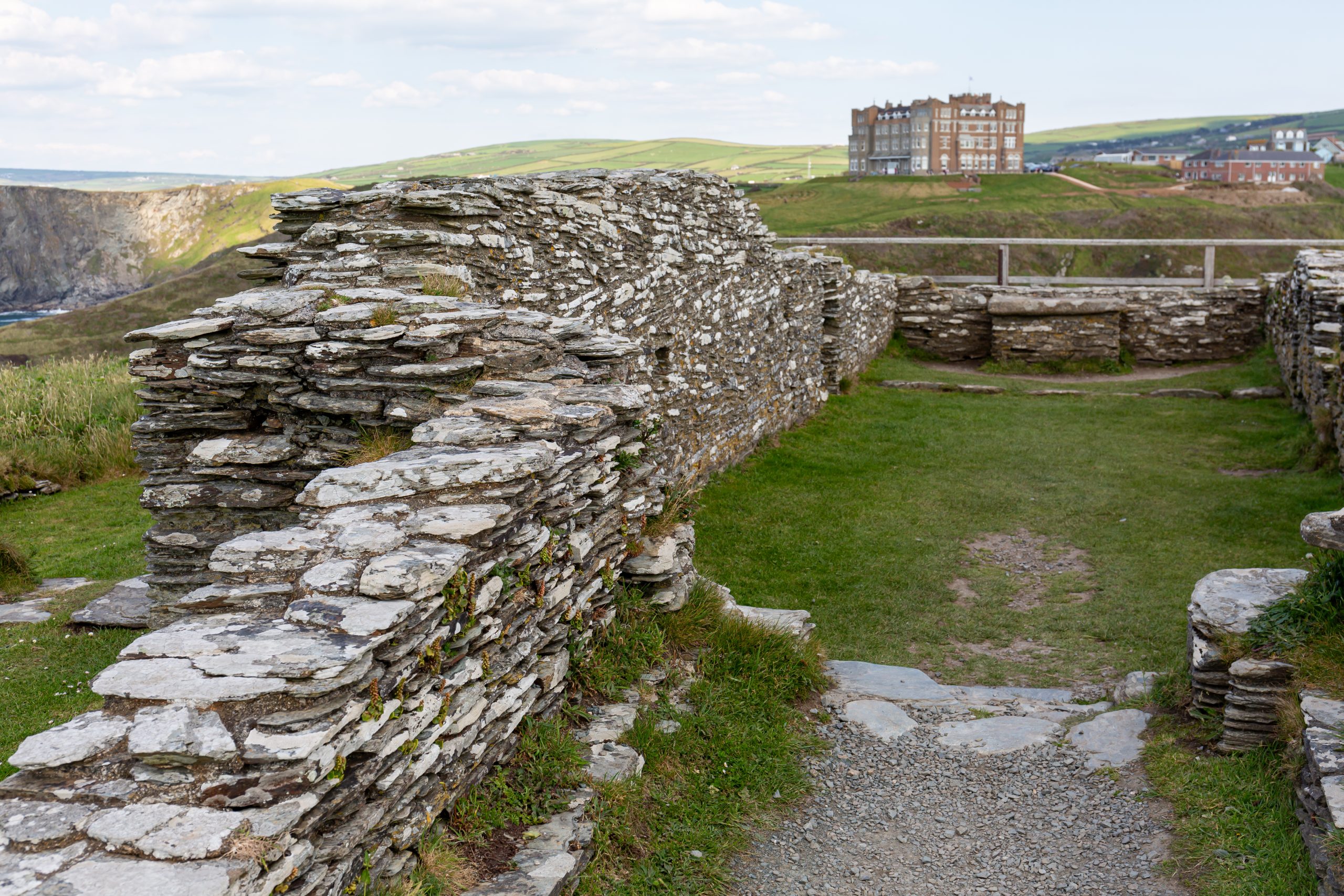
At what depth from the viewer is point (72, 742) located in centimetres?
297

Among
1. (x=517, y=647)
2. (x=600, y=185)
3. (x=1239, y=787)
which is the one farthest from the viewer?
(x=600, y=185)

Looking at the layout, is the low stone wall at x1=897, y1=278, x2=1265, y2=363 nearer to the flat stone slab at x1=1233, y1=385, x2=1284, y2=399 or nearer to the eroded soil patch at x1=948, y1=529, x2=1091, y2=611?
the flat stone slab at x1=1233, y1=385, x2=1284, y2=399

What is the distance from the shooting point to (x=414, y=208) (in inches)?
287

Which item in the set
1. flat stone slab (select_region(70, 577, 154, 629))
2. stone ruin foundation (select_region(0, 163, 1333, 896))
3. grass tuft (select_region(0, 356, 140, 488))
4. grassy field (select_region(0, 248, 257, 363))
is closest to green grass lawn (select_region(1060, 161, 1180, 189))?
grassy field (select_region(0, 248, 257, 363))

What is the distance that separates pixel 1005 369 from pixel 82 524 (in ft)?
53.1

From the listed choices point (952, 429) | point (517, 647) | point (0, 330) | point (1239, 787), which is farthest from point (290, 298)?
point (0, 330)

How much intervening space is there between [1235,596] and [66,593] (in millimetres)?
9173

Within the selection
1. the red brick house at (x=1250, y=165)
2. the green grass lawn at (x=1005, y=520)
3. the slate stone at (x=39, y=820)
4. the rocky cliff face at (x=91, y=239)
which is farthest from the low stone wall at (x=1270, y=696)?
the red brick house at (x=1250, y=165)

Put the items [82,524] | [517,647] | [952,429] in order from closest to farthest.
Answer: [517,647] < [82,524] < [952,429]

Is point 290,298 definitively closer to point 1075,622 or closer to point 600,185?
point 600,185

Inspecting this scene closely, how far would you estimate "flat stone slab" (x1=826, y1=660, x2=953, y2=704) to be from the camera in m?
6.79

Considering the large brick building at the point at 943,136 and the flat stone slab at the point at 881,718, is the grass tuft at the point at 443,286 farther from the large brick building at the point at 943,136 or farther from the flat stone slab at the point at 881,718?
the large brick building at the point at 943,136

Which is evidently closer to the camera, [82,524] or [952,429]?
[82,524]

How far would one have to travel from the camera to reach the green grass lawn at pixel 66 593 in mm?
6070
